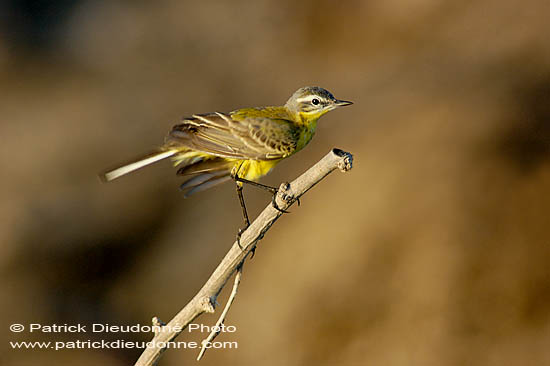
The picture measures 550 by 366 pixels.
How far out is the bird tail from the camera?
355cm

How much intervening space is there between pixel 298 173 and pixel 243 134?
6.77 meters

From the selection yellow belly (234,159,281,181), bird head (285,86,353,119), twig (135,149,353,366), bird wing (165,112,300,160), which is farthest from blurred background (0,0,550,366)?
twig (135,149,353,366)

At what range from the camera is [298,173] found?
11.0m

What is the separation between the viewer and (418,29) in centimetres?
1345

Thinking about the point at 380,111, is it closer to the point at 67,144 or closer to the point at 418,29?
the point at 418,29

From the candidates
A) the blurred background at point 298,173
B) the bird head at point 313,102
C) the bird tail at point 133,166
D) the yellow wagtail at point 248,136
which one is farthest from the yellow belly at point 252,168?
the blurred background at point 298,173

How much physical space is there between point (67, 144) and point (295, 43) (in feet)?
19.3

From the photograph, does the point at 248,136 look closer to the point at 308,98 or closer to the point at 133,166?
the point at 308,98

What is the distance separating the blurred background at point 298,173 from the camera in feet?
28.5

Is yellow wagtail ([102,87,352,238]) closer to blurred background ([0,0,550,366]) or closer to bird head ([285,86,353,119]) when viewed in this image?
bird head ([285,86,353,119])

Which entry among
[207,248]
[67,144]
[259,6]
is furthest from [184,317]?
[259,6]

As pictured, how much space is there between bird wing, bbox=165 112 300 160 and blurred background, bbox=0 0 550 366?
5007 millimetres

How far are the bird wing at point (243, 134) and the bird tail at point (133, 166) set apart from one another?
Answer: 0.17 meters

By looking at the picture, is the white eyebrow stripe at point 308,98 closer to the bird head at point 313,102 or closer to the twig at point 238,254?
the bird head at point 313,102
